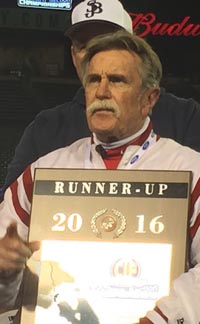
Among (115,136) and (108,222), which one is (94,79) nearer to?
(115,136)

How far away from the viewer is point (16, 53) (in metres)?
1.69

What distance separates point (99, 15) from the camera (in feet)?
5.24

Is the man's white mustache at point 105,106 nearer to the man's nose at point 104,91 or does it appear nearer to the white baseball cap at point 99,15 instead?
the man's nose at point 104,91

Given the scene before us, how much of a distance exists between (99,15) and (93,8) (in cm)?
3

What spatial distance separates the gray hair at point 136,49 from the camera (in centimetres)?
146

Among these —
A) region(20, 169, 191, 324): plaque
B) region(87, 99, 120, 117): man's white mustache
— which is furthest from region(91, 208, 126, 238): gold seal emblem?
region(87, 99, 120, 117): man's white mustache

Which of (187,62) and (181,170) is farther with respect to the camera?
(187,62)

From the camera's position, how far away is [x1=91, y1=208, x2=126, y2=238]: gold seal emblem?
141 cm

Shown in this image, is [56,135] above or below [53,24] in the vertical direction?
below

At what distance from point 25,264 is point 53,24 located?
63cm

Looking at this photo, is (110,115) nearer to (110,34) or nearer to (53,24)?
(110,34)

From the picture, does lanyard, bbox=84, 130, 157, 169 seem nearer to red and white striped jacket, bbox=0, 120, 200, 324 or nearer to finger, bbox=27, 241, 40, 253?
red and white striped jacket, bbox=0, 120, 200, 324

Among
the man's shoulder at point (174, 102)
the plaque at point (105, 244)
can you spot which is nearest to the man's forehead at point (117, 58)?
the man's shoulder at point (174, 102)

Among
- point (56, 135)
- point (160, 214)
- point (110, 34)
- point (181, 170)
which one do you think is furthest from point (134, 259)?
point (110, 34)
